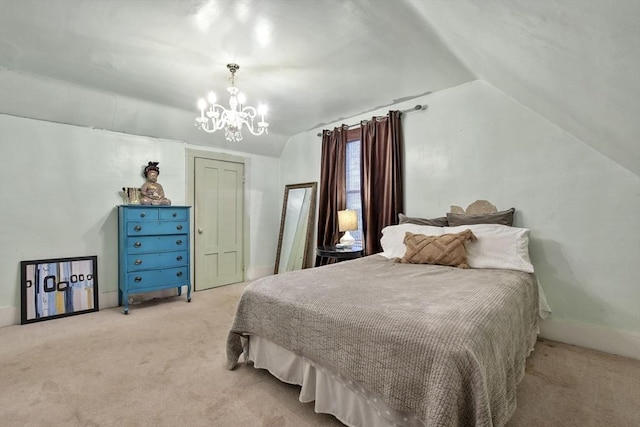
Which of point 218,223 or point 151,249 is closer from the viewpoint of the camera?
point 151,249

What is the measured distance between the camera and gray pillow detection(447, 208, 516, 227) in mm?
2582

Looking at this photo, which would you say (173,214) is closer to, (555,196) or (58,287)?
(58,287)

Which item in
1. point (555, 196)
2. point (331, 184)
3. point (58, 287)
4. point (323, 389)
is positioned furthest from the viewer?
point (331, 184)

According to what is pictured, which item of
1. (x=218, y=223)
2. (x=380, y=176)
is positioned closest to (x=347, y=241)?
(x=380, y=176)

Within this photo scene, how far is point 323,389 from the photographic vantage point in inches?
59.2

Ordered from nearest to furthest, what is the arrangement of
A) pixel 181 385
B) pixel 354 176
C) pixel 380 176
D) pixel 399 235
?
pixel 181 385 → pixel 399 235 → pixel 380 176 → pixel 354 176

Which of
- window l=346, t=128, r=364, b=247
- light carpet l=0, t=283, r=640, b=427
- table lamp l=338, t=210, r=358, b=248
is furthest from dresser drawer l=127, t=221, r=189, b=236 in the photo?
window l=346, t=128, r=364, b=247

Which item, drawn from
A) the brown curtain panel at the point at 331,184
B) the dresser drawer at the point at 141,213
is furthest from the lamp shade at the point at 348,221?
the dresser drawer at the point at 141,213

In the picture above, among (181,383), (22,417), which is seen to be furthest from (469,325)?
(22,417)

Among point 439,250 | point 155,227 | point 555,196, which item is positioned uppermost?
point 555,196

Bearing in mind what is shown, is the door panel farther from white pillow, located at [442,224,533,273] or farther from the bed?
white pillow, located at [442,224,533,273]

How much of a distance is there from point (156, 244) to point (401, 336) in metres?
3.20

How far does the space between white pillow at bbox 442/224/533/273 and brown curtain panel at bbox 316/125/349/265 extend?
1.86 metres

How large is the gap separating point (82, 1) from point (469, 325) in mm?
2753
